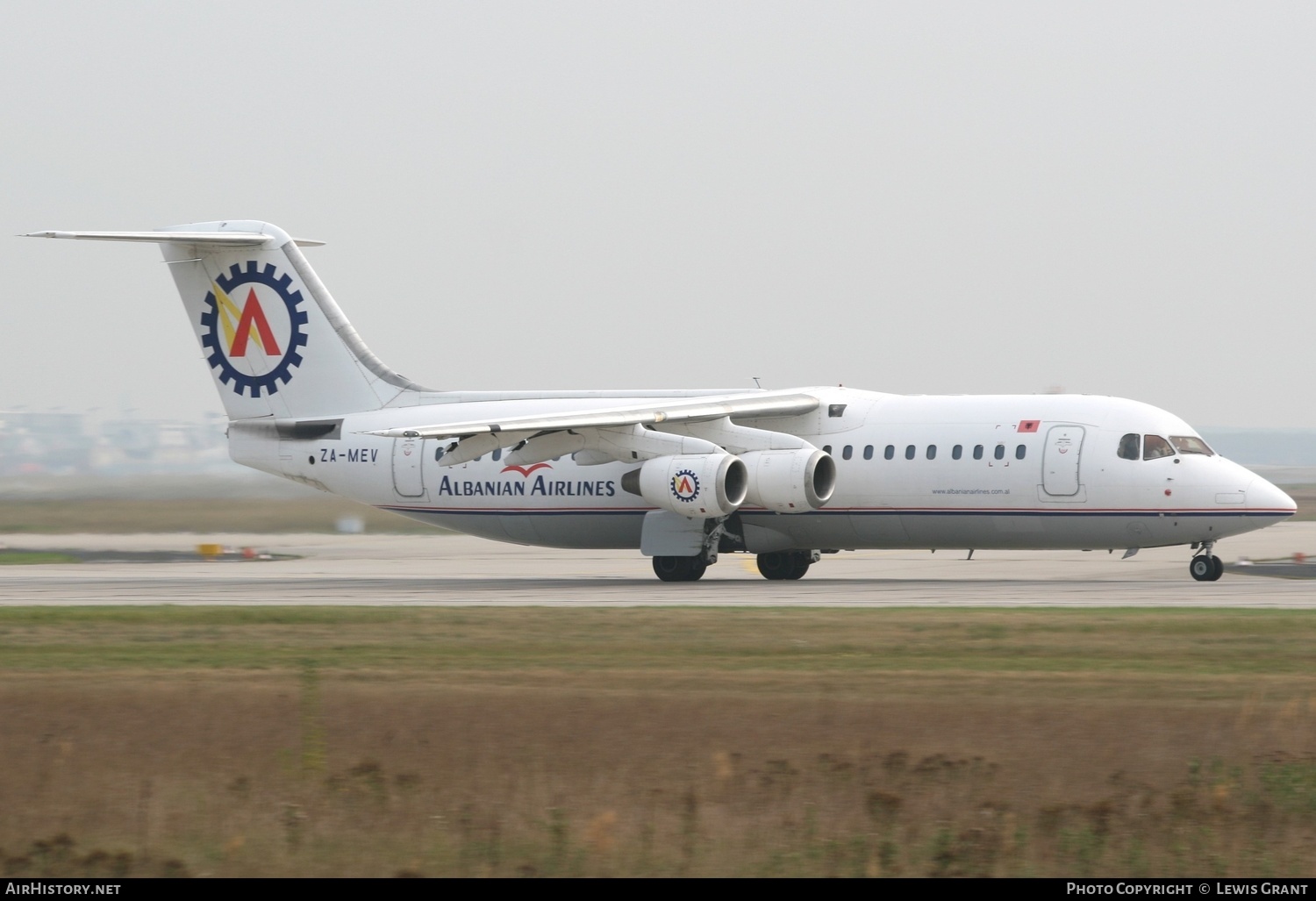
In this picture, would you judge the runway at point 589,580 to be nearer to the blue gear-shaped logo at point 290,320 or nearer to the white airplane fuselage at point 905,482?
the white airplane fuselage at point 905,482

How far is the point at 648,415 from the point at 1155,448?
8.36m

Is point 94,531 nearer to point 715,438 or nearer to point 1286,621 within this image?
point 715,438

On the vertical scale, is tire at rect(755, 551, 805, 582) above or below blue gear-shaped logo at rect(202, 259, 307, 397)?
below

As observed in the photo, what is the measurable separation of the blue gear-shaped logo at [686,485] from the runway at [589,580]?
60.7 inches

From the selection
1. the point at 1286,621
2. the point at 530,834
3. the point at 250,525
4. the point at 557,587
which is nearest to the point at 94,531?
the point at 250,525

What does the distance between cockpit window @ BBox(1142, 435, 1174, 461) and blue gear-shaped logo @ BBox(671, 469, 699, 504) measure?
734 cm

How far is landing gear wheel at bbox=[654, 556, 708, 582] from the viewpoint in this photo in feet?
99.3

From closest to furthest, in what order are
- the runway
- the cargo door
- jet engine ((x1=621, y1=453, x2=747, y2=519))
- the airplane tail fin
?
the runway < the cargo door < jet engine ((x1=621, y1=453, x2=747, y2=519)) < the airplane tail fin

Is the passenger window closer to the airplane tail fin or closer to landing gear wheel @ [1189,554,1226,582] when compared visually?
landing gear wheel @ [1189,554,1226,582]

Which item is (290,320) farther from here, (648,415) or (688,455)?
(688,455)

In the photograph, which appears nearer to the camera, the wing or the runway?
the runway


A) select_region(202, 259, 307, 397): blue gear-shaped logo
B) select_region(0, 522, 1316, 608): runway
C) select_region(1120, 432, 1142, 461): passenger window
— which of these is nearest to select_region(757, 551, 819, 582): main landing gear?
select_region(0, 522, 1316, 608): runway

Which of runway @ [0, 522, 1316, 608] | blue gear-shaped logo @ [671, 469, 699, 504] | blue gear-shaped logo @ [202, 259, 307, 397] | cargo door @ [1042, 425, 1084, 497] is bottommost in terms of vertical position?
runway @ [0, 522, 1316, 608]

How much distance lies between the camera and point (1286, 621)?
18859mm
